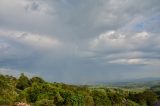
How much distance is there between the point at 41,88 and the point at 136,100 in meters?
53.1

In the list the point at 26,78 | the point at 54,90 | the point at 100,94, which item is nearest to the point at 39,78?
the point at 26,78

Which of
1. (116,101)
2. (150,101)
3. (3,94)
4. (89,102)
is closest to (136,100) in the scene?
(150,101)

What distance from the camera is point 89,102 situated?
107 meters

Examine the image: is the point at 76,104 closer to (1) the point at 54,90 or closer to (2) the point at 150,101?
(1) the point at 54,90

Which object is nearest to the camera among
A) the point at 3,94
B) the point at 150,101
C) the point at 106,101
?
the point at 3,94

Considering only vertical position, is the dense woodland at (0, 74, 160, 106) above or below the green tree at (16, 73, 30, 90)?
below

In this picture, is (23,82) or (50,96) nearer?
(50,96)

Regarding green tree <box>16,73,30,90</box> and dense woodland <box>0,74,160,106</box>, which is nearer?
dense woodland <box>0,74,160,106</box>

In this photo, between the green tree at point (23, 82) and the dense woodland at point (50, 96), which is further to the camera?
the green tree at point (23, 82)

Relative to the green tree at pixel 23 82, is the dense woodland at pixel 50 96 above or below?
below

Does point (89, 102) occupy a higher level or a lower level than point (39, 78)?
lower

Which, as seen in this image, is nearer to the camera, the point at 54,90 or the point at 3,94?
the point at 3,94

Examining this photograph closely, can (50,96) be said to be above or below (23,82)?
below

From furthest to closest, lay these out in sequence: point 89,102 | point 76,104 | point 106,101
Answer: point 106,101 → point 89,102 → point 76,104
